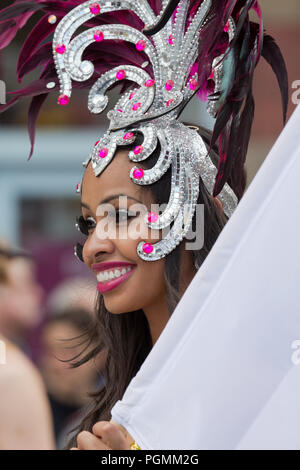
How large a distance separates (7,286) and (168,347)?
2044mm

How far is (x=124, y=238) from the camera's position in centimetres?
155

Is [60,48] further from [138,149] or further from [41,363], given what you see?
[41,363]

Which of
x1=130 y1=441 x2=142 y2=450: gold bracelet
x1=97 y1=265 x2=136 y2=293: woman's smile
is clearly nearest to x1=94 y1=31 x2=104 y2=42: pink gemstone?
x1=97 y1=265 x2=136 y2=293: woman's smile

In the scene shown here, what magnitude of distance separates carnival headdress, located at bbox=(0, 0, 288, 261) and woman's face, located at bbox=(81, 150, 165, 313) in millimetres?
21

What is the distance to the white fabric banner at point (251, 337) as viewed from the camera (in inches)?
35.5

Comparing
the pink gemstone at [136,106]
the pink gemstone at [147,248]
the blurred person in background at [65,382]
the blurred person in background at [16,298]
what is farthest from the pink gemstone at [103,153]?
the blurred person in background at [16,298]

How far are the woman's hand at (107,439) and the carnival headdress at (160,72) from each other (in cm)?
49

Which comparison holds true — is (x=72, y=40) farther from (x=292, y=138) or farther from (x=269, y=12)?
(x=269, y=12)

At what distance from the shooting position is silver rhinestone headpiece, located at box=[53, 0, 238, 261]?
61.6 inches

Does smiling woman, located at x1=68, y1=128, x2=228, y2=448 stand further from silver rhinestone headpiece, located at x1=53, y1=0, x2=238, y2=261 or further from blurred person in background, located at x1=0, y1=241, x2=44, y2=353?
blurred person in background, located at x1=0, y1=241, x2=44, y2=353

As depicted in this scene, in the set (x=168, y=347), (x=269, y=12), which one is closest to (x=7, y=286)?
(x=168, y=347)

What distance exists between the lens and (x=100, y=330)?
187cm

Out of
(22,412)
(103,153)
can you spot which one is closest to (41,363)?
(22,412)

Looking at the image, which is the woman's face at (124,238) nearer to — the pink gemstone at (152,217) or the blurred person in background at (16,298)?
the pink gemstone at (152,217)
